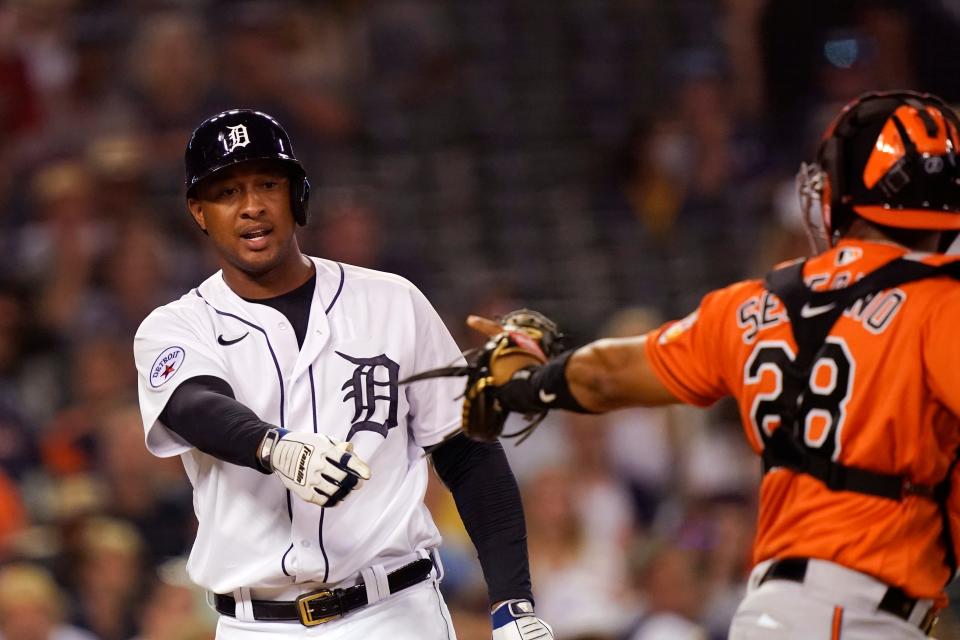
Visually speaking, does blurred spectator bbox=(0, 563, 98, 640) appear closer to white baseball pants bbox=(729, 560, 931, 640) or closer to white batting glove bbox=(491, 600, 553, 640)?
white batting glove bbox=(491, 600, 553, 640)

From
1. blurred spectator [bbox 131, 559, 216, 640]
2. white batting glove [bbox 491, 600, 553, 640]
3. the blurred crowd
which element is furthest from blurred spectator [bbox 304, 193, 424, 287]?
white batting glove [bbox 491, 600, 553, 640]

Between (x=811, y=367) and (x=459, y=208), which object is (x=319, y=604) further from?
(x=459, y=208)

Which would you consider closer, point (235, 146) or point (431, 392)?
point (235, 146)

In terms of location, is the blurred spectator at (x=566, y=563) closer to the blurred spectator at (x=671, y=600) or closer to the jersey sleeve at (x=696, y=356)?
the blurred spectator at (x=671, y=600)

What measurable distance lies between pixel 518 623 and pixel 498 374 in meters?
0.59

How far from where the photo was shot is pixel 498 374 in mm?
3502

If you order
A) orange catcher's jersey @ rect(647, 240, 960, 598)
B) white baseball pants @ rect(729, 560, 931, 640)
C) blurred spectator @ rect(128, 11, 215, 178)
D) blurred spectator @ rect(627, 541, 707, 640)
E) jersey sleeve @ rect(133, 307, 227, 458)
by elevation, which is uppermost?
blurred spectator @ rect(128, 11, 215, 178)

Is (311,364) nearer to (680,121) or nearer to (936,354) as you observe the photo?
(936,354)

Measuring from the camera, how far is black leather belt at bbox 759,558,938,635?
2842 mm

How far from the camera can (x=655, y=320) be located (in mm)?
7363

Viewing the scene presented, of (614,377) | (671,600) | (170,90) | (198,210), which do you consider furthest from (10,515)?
(614,377)

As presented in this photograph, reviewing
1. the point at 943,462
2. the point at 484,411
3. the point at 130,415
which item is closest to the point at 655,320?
the point at 130,415

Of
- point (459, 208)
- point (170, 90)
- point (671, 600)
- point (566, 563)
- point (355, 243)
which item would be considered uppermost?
point (170, 90)

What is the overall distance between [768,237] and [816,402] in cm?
468
